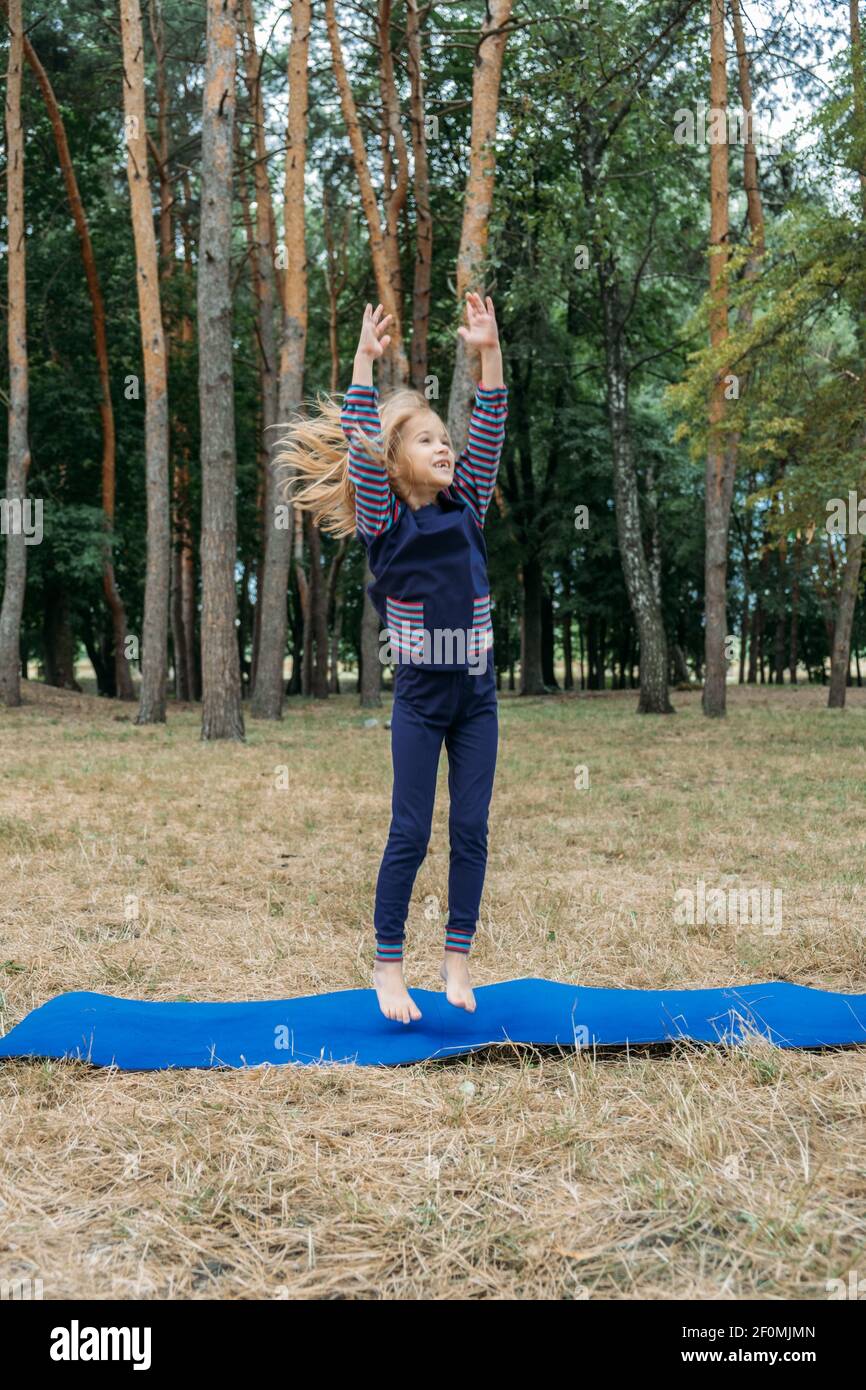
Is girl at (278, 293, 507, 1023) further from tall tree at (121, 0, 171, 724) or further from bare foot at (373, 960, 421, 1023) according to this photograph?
tall tree at (121, 0, 171, 724)

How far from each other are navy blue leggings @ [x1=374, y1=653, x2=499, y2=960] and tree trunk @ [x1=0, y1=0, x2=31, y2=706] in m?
14.2

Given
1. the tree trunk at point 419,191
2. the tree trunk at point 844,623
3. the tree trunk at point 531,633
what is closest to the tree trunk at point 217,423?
the tree trunk at point 419,191

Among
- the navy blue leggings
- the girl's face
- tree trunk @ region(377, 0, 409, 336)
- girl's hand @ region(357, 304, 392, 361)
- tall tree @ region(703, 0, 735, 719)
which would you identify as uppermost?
tree trunk @ region(377, 0, 409, 336)

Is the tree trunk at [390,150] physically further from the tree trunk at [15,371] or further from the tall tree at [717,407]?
the tree trunk at [15,371]

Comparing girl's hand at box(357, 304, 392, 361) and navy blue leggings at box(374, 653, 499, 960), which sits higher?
girl's hand at box(357, 304, 392, 361)

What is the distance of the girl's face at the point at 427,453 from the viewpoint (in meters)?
3.52

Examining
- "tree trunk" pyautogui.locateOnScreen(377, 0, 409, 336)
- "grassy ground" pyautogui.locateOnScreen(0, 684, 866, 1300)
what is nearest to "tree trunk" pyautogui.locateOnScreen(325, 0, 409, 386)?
"tree trunk" pyautogui.locateOnScreen(377, 0, 409, 336)

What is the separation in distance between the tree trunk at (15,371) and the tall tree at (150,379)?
208 centimetres

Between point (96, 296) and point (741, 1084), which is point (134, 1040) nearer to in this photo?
point (741, 1084)

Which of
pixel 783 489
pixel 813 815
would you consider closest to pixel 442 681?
pixel 813 815

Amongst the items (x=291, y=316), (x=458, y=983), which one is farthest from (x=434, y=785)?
(x=291, y=316)

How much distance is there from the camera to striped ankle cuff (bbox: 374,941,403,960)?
3.53m

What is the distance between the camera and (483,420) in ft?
12.0

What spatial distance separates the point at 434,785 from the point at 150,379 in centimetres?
1278
